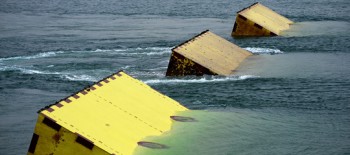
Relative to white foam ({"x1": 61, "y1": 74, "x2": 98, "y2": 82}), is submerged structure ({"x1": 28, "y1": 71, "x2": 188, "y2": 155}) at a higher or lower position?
higher

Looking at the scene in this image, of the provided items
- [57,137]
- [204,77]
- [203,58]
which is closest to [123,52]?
[203,58]

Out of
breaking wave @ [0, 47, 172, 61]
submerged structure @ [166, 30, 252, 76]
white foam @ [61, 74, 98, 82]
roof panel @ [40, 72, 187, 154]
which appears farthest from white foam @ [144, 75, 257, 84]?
breaking wave @ [0, 47, 172, 61]

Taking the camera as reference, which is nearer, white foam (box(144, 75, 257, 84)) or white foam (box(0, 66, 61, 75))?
white foam (box(144, 75, 257, 84))

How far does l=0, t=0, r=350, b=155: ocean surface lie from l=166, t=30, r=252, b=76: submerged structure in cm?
63

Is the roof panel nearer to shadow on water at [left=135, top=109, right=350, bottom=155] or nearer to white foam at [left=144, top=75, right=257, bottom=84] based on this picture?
shadow on water at [left=135, top=109, right=350, bottom=155]

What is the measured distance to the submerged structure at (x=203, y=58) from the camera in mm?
26031

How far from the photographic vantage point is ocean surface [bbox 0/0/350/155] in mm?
16594

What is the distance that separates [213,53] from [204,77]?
10.7 ft

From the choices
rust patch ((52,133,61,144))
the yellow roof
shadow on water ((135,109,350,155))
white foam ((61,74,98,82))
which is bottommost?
white foam ((61,74,98,82))

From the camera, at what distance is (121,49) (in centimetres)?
3491

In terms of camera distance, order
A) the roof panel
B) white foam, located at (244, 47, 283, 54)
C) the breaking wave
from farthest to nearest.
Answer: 1. the breaking wave
2. white foam, located at (244, 47, 283, 54)
3. the roof panel

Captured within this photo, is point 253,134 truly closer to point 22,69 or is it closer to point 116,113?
point 116,113

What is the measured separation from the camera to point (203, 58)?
27.2 meters

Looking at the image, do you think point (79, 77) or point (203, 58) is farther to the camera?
point (203, 58)
